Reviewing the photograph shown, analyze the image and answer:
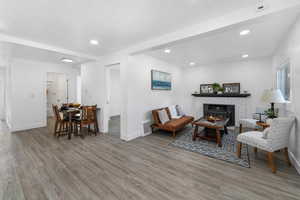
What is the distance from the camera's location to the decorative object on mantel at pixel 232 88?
16.1ft

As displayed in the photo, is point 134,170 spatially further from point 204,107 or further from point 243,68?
point 243,68

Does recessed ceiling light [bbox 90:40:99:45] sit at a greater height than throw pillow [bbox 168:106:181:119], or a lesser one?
greater

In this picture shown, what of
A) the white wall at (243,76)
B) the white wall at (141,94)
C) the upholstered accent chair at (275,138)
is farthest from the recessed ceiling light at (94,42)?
the white wall at (243,76)

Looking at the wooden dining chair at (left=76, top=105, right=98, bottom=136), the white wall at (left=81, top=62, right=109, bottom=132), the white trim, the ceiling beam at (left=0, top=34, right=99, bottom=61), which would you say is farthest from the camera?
the white wall at (left=81, top=62, right=109, bottom=132)

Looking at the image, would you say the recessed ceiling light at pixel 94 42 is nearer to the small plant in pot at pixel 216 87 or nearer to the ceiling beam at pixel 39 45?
the ceiling beam at pixel 39 45

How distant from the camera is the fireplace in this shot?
497 cm

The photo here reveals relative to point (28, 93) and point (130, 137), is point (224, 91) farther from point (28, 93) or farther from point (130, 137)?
point (28, 93)

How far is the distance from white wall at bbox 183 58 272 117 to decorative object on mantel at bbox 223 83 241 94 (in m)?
0.13

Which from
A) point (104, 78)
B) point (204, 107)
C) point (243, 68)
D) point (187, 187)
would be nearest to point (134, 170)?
point (187, 187)

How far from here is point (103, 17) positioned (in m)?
2.10

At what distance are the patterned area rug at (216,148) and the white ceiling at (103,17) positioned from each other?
2.55 meters

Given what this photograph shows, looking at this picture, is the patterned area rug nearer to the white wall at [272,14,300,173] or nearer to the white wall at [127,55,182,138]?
the white wall at [272,14,300,173]

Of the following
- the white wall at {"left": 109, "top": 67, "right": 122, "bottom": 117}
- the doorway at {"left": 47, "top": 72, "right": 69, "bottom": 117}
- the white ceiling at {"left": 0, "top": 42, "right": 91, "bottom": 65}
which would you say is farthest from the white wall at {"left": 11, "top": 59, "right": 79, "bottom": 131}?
the white wall at {"left": 109, "top": 67, "right": 122, "bottom": 117}

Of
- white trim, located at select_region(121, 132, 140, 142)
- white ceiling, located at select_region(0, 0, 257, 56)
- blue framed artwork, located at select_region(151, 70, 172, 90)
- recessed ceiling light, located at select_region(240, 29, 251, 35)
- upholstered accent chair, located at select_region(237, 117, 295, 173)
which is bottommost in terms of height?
white trim, located at select_region(121, 132, 140, 142)
